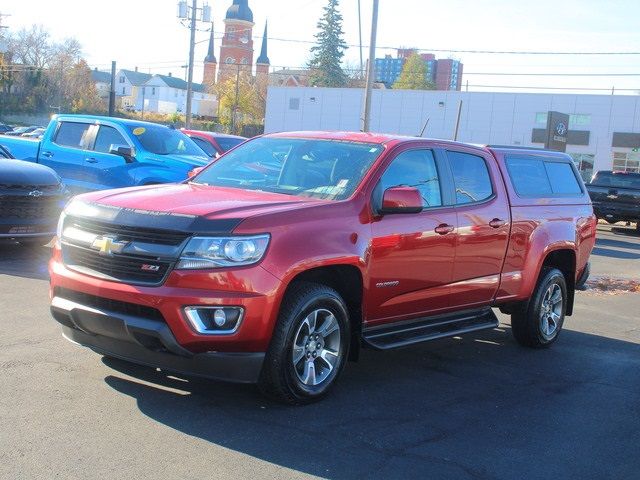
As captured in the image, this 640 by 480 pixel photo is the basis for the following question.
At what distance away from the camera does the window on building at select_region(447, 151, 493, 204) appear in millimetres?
6805

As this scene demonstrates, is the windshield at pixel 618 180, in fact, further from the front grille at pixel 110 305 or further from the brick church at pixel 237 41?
the brick church at pixel 237 41

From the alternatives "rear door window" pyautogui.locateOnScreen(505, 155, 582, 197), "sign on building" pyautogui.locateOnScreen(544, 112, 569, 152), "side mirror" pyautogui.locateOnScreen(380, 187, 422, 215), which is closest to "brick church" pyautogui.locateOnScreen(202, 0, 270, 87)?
"sign on building" pyautogui.locateOnScreen(544, 112, 569, 152)

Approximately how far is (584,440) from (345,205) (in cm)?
223

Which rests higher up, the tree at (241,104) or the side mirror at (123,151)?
the tree at (241,104)

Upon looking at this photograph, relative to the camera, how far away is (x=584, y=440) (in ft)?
16.9

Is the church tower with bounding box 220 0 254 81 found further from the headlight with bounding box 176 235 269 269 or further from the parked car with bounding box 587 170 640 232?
the headlight with bounding box 176 235 269 269

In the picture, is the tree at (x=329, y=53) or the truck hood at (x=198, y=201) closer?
the truck hood at (x=198, y=201)

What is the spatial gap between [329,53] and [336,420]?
8852cm

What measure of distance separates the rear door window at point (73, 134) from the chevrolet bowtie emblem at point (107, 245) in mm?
9070

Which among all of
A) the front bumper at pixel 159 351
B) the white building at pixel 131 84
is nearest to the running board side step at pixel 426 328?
the front bumper at pixel 159 351

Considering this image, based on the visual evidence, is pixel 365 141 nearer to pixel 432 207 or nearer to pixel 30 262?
pixel 432 207

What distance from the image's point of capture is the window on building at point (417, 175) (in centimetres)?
612

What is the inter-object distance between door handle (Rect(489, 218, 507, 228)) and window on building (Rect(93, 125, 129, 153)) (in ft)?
27.0

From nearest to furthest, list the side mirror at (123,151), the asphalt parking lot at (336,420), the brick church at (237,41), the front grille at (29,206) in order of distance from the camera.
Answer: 1. the asphalt parking lot at (336,420)
2. the front grille at (29,206)
3. the side mirror at (123,151)
4. the brick church at (237,41)
